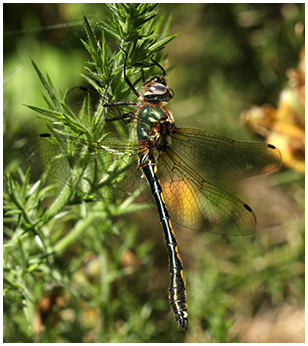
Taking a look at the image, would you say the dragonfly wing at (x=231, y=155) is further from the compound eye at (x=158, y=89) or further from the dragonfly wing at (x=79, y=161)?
the dragonfly wing at (x=79, y=161)

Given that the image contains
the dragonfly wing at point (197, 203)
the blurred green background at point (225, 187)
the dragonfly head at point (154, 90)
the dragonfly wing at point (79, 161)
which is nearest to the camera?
the dragonfly wing at point (79, 161)

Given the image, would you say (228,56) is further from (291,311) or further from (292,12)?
(291,311)

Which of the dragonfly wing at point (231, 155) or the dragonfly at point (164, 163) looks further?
the dragonfly wing at point (231, 155)

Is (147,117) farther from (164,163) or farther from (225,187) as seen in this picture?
(225,187)

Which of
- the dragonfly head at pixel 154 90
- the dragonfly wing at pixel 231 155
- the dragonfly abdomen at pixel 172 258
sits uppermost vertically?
the dragonfly head at pixel 154 90

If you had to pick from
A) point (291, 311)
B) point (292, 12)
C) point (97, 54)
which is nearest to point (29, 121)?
point (97, 54)

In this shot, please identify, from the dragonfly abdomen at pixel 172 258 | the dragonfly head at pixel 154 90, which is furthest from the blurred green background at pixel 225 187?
the dragonfly head at pixel 154 90

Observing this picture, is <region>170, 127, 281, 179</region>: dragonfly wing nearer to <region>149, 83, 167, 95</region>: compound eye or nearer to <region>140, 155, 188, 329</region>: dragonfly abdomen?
<region>140, 155, 188, 329</region>: dragonfly abdomen
